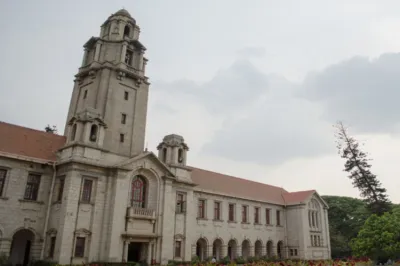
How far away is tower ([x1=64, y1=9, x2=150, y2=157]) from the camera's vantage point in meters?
29.5

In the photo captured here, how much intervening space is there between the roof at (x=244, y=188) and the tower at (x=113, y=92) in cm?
1043

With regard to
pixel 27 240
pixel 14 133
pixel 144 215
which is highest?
pixel 14 133

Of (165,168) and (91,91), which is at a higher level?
(91,91)

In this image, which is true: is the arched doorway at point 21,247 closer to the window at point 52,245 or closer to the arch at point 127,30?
the window at point 52,245

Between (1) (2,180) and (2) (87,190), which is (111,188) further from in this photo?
(1) (2,180)

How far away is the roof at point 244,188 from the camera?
40.8m

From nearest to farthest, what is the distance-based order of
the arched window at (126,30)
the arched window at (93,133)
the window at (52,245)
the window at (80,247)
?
the window at (52,245), the window at (80,247), the arched window at (93,133), the arched window at (126,30)

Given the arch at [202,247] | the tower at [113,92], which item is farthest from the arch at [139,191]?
the arch at [202,247]

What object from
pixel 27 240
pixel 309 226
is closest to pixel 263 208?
pixel 309 226

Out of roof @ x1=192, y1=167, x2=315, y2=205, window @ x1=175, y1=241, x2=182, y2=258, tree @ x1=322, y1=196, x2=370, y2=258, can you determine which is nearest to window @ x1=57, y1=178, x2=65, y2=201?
window @ x1=175, y1=241, x2=182, y2=258

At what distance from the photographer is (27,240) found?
91.0 feet

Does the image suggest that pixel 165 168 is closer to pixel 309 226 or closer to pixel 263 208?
pixel 263 208

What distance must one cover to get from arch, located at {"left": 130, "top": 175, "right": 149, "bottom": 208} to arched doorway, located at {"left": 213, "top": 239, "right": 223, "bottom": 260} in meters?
12.8

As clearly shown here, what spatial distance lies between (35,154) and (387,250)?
2994 centimetres
